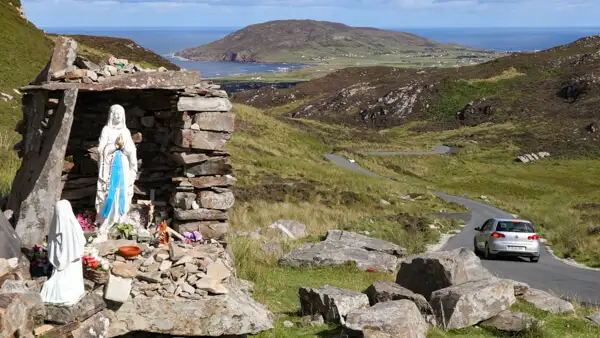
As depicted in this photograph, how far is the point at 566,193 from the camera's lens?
61.3 m

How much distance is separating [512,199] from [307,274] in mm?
42617

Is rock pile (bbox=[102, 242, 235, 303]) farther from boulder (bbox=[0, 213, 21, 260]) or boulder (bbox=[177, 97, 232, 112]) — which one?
boulder (bbox=[177, 97, 232, 112])

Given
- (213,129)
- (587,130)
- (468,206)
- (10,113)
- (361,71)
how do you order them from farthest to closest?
(361,71), (587,130), (468,206), (10,113), (213,129)

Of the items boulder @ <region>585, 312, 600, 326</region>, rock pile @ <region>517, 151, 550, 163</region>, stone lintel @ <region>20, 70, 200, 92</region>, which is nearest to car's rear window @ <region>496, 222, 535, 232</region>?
boulder @ <region>585, 312, 600, 326</region>

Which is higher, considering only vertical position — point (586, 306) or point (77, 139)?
point (77, 139)

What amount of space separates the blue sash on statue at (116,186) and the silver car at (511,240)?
1702cm

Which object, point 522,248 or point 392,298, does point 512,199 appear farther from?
point 392,298

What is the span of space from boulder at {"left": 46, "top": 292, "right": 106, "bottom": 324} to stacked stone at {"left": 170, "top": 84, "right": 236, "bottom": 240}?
4.83 metres

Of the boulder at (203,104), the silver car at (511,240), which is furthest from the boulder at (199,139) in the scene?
the silver car at (511,240)

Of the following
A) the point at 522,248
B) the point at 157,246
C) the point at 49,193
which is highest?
the point at 49,193

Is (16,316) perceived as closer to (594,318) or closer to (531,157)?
(594,318)

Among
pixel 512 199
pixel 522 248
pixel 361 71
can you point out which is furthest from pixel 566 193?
pixel 361 71

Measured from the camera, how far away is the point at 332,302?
40.7ft

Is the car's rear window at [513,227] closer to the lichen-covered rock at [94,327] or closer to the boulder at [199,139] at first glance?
the boulder at [199,139]
